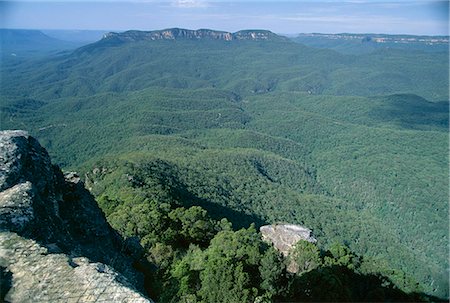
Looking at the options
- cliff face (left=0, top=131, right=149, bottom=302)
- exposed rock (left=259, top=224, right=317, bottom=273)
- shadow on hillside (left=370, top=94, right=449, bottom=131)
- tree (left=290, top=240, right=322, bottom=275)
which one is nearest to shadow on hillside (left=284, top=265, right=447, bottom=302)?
tree (left=290, top=240, right=322, bottom=275)

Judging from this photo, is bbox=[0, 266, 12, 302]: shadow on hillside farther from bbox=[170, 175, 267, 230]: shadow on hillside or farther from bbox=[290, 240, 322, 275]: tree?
bbox=[170, 175, 267, 230]: shadow on hillside

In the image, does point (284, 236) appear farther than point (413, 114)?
No

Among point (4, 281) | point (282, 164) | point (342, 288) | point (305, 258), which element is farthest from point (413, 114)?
point (4, 281)

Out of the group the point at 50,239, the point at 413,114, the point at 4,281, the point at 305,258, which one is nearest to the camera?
the point at 4,281

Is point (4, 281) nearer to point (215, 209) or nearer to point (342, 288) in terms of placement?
point (342, 288)

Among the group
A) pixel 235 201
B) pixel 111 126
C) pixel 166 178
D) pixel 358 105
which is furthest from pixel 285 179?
pixel 358 105

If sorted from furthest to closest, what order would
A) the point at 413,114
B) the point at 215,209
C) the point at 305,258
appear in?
1. the point at 413,114
2. the point at 215,209
3. the point at 305,258

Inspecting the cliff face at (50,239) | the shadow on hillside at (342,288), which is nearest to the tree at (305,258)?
the shadow on hillside at (342,288)
